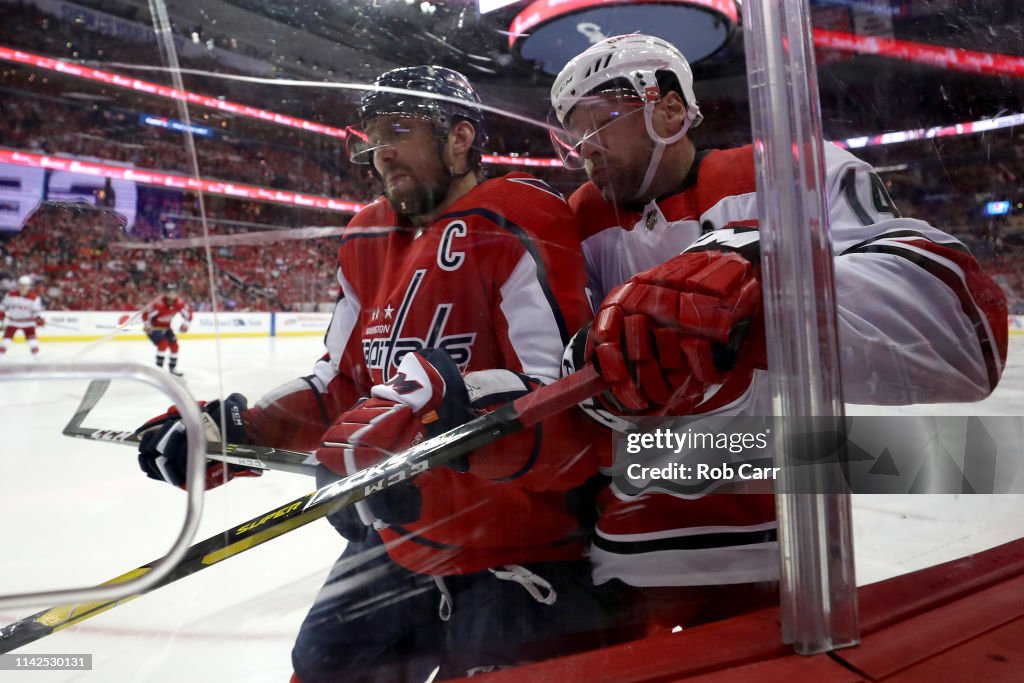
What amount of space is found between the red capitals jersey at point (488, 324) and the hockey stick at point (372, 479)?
0.04m

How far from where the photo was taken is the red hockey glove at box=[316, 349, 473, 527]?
0.58m

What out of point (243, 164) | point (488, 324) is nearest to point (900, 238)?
point (488, 324)

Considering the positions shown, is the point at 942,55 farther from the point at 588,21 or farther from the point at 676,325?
the point at 676,325

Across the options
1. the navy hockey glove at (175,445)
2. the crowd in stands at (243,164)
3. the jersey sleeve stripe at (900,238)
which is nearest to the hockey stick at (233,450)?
the navy hockey glove at (175,445)

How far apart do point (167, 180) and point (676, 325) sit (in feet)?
1.59

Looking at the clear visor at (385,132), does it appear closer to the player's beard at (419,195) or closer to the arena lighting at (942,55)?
the player's beard at (419,195)

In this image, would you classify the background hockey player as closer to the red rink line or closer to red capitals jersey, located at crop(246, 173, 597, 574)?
red capitals jersey, located at crop(246, 173, 597, 574)

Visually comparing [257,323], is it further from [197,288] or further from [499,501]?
[499,501]

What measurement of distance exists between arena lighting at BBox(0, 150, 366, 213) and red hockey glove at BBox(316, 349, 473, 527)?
20cm

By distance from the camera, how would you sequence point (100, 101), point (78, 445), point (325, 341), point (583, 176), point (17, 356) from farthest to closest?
point (78, 445), point (325, 341), point (583, 176), point (100, 101), point (17, 356)

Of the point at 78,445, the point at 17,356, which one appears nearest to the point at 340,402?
the point at 17,356

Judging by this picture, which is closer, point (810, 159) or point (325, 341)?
point (810, 159)

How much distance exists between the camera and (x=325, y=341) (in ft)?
2.55

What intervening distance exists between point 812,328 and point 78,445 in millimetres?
1033
